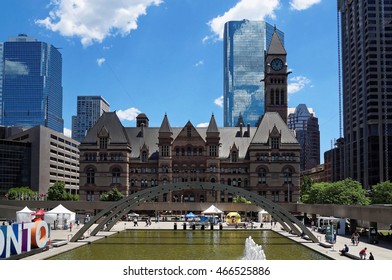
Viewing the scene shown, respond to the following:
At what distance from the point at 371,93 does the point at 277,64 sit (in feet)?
114

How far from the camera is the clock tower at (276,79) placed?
126 meters

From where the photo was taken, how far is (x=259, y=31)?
36125 millimetres

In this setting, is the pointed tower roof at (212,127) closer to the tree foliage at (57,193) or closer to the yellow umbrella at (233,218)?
the tree foliage at (57,193)

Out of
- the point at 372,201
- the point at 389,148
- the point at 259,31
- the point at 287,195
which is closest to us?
the point at 259,31

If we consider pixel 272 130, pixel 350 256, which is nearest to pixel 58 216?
pixel 350 256

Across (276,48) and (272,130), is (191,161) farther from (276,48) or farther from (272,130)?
(276,48)

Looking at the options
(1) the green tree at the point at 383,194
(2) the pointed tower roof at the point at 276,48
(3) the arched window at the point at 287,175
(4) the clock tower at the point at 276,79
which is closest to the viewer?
(1) the green tree at the point at 383,194

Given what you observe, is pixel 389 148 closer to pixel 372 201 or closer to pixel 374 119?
pixel 374 119

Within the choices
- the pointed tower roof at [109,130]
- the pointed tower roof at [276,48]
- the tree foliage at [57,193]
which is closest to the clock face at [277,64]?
the pointed tower roof at [276,48]

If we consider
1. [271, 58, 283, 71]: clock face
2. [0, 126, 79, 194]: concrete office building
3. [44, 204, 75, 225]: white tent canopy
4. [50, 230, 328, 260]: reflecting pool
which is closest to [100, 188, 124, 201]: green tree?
[44, 204, 75, 225]: white tent canopy

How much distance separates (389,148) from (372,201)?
173 ft

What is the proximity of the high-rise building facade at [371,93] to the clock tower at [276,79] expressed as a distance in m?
32.4

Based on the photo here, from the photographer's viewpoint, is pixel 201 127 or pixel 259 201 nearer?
pixel 259 201
